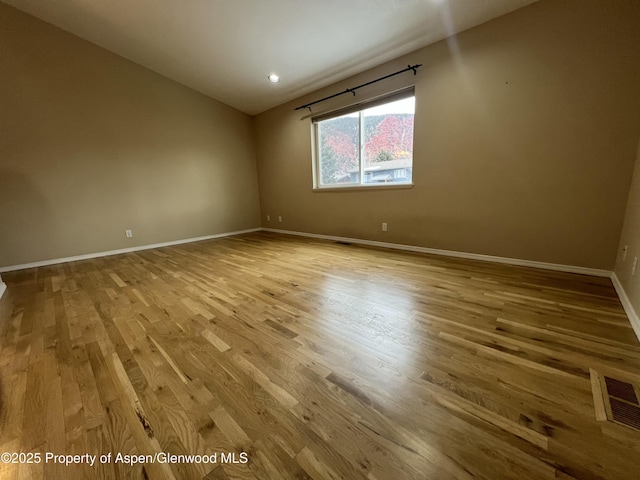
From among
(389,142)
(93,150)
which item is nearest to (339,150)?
(389,142)

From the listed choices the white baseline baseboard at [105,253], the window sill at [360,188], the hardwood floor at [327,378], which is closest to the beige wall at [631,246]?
the hardwood floor at [327,378]

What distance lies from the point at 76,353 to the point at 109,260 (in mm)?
2704

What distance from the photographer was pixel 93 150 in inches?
143

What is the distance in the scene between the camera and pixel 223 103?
4.87m

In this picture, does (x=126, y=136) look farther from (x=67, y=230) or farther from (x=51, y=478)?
(x=51, y=478)

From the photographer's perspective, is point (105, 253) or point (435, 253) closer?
point (435, 253)

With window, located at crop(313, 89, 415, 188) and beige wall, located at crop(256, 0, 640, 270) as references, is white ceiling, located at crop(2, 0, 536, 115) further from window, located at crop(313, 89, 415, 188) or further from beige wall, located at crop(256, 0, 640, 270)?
window, located at crop(313, 89, 415, 188)

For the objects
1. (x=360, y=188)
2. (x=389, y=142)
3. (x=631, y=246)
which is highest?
(x=389, y=142)

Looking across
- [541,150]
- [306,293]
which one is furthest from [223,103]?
[541,150]

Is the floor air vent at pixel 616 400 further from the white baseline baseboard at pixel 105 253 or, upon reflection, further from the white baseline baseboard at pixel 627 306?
the white baseline baseboard at pixel 105 253

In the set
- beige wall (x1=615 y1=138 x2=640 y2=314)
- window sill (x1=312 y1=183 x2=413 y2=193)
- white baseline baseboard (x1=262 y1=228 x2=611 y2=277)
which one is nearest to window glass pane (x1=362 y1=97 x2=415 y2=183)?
window sill (x1=312 y1=183 x2=413 y2=193)

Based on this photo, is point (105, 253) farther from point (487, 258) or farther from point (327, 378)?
point (487, 258)

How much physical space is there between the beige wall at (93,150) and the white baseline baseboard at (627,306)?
Result: 5433mm

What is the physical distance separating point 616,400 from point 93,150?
18.3 ft
